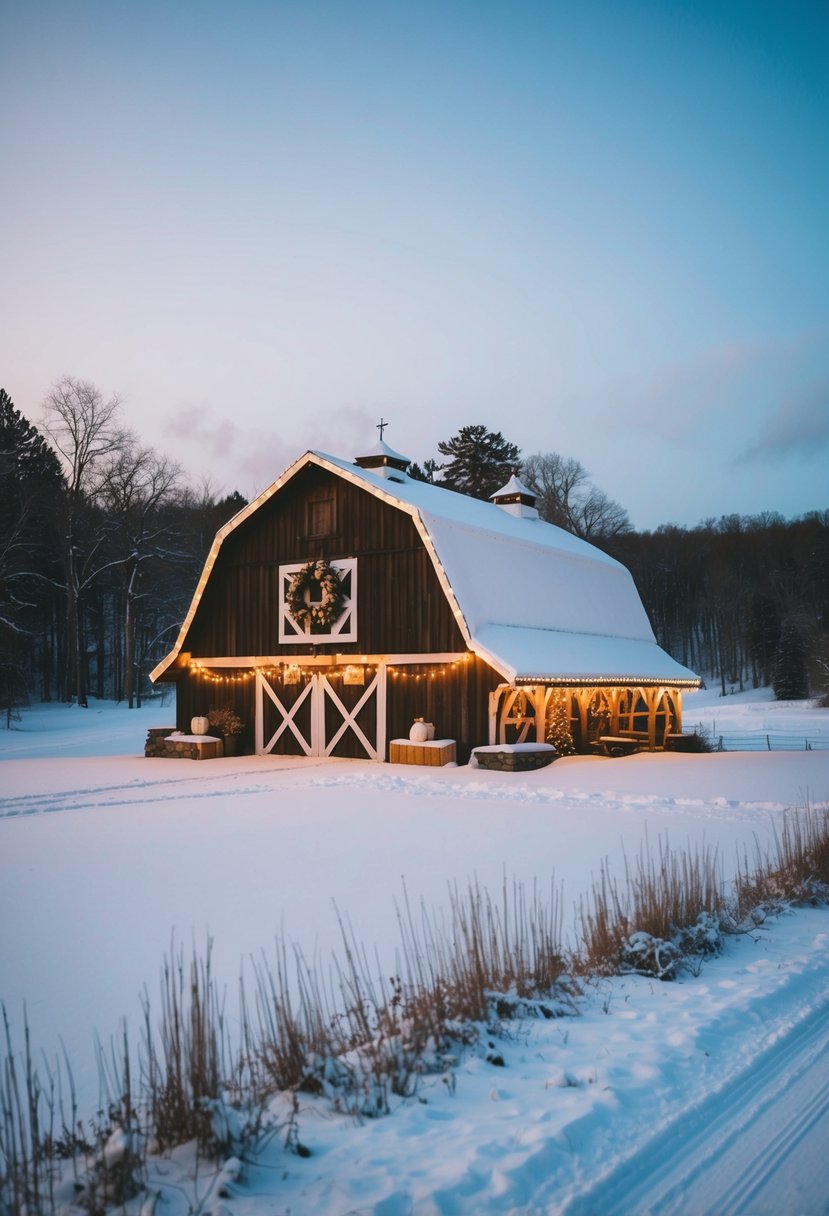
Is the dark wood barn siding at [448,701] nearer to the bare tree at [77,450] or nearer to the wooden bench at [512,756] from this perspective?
the wooden bench at [512,756]

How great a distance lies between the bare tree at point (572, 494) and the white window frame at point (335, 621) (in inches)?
1185

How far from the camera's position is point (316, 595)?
67.0 ft

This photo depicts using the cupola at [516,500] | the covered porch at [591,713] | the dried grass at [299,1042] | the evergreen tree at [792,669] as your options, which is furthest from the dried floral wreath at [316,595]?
A: the evergreen tree at [792,669]

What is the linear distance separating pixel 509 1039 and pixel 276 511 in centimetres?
1815

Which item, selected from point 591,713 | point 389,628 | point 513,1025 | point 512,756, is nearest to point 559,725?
point 591,713

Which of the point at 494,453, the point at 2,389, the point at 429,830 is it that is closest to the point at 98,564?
the point at 2,389

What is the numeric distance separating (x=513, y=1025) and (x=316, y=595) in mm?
16216

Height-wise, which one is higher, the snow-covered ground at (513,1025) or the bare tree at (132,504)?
the bare tree at (132,504)

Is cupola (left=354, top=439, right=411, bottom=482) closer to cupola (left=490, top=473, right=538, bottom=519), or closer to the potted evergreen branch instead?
cupola (left=490, top=473, right=538, bottom=519)

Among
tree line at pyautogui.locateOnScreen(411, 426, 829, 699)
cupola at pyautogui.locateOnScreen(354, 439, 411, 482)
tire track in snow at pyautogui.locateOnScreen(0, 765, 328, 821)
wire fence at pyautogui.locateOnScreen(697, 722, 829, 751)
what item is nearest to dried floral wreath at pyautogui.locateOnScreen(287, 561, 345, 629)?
cupola at pyautogui.locateOnScreen(354, 439, 411, 482)

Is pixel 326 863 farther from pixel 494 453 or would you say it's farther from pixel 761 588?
pixel 761 588

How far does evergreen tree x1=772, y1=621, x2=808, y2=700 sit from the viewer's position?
44.0 m

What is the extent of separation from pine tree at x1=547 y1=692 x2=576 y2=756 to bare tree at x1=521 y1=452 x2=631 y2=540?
30.1 m

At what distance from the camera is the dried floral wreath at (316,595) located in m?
20.0
